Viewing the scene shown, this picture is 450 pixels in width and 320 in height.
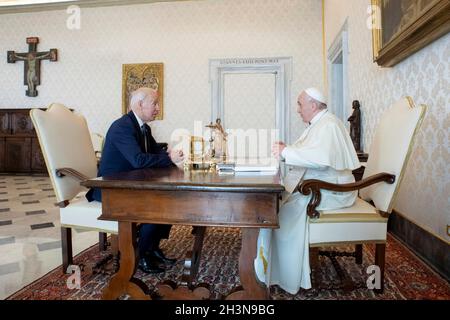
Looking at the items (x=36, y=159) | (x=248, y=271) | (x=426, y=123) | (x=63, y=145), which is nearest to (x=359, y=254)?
(x=426, y=123)

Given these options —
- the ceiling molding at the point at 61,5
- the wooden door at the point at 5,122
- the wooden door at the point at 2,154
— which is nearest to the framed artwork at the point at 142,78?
the ceiling molding at the point at 61,5

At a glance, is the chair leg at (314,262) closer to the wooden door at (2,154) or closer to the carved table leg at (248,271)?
the carved table leg at (248,271)

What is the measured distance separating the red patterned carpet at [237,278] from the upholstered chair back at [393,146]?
0.54 m

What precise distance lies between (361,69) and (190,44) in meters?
4.41

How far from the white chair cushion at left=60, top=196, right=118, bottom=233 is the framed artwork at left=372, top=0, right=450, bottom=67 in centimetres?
250

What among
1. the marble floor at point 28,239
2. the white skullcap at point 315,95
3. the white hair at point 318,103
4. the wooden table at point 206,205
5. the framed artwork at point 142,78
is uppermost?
the framed artwork at point 142,78

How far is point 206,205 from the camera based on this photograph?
150 centimetres

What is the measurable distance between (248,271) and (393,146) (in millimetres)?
1226

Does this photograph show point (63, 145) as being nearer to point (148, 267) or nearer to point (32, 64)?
point (148, 267)

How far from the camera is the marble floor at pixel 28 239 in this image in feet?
7.59

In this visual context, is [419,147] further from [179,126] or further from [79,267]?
[179,126]
